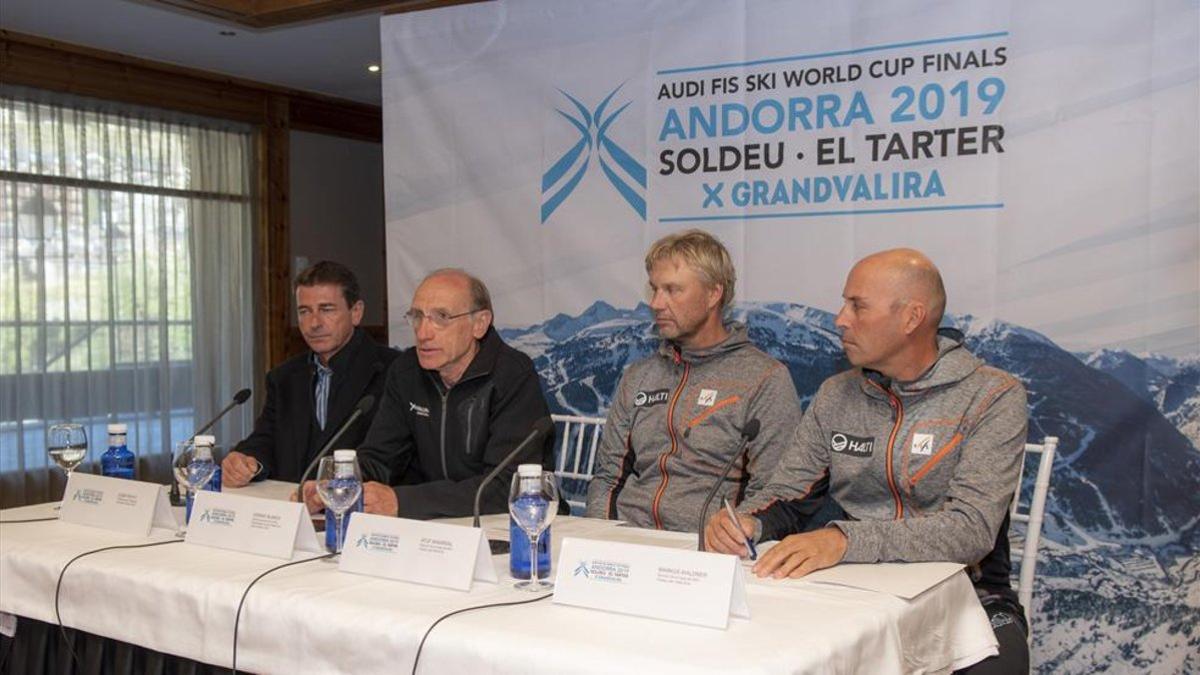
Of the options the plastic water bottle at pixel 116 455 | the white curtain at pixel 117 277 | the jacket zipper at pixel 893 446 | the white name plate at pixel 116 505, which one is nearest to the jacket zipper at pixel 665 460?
the jacket zipper at pixel 893 446

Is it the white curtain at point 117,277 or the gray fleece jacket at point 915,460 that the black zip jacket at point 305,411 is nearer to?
the gray fleece jacket at point 915,460

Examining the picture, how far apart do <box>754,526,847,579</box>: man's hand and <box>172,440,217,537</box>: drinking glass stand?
3.71 feet

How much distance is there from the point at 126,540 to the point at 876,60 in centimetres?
227

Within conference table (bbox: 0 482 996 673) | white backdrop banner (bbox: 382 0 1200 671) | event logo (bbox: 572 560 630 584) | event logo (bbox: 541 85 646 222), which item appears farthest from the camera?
event logo (bbox: 541 85 646 222)

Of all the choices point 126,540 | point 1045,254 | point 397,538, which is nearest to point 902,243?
point 1045,254

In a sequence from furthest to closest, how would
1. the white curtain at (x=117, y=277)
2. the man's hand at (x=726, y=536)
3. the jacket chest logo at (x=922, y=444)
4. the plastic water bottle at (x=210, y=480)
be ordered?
the white curtain at (x=117, y=277) → the plastic water bottle at (x=210, y=480) → the jacket chest logo at (x=922, y=444) → the man's hand at (x=726, y=536)

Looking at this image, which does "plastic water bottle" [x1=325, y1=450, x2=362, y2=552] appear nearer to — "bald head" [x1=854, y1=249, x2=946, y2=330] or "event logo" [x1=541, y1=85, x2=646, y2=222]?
"bald head" [x1=854, y1=249, x2=946, y2=330]

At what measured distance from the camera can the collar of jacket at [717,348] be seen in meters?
2.66

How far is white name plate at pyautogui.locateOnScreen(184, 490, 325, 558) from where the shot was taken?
1992 millimetres

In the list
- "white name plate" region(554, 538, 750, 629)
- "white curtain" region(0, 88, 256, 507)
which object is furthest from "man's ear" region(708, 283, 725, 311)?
"white curtain" region(0, 88, 256, 507)

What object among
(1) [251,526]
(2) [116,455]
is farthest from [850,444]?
(2) [116,455]

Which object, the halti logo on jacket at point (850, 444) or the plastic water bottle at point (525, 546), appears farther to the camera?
the halti logo on jacket at point (850, 444)

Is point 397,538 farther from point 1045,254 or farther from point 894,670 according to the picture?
point 1045,254

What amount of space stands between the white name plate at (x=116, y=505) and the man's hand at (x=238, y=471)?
0.42m
